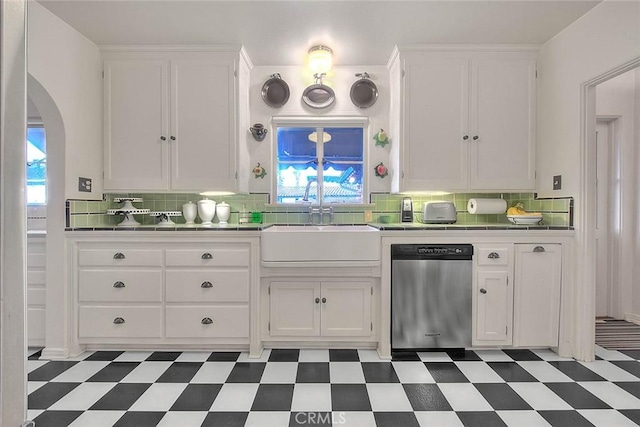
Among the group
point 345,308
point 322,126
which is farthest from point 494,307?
point 322,126

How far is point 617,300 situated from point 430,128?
2496mm

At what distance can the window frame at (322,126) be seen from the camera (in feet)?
10.1

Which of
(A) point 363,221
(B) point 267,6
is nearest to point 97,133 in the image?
(B) point 267,6

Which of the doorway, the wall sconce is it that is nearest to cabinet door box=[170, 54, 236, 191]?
the wall sconce

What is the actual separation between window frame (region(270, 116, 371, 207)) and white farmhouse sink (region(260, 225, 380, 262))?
740 mm

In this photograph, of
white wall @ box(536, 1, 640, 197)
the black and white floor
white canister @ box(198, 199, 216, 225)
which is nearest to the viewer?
the black and white floor

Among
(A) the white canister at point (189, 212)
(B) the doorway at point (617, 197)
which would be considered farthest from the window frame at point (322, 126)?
(B) the doorway at point (617, 197)

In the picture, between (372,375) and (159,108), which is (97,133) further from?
(372,375)

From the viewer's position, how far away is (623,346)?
8.53 feet

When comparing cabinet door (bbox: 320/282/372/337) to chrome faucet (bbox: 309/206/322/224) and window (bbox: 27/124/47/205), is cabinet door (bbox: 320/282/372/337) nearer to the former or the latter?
chrome faucet (bbox: 309/206/322/224)

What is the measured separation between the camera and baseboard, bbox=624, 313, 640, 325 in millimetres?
3116

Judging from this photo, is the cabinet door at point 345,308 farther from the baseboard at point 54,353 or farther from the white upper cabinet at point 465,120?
the baseboard at point 54,353

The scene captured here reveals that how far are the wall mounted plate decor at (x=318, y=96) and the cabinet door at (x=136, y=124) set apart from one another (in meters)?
1.16

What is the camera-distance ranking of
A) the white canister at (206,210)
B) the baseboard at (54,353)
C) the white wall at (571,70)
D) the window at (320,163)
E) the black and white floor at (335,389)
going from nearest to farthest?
1. the black and white floor at (335,389)
2. the white wall at (571,70)
3. the baseboard at (54,353)
4. the white canister at (206,210)
5. the window at (320,163)
